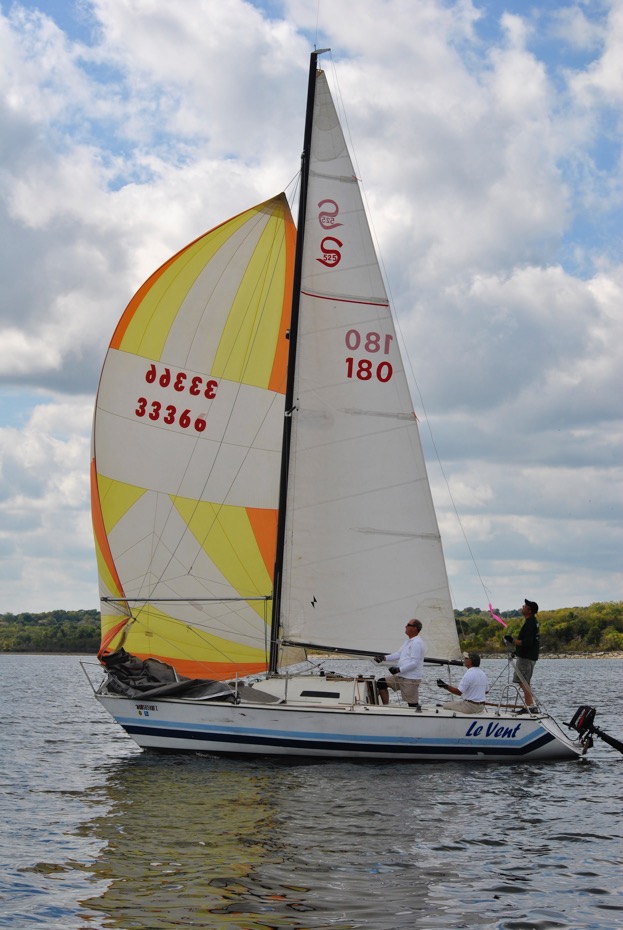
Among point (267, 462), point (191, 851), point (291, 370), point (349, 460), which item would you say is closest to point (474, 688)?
point (349, 460)

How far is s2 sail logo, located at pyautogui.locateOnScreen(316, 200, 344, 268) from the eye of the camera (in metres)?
20.5

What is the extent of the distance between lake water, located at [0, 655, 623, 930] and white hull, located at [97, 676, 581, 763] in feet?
1.04

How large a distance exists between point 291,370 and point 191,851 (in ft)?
34.7

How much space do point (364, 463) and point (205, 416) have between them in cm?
325

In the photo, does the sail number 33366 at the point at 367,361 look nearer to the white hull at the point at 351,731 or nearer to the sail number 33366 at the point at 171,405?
the sail number 33366 at the point at 171,405

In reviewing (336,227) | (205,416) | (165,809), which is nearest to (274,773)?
(165,809)

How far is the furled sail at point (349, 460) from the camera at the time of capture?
19969mm


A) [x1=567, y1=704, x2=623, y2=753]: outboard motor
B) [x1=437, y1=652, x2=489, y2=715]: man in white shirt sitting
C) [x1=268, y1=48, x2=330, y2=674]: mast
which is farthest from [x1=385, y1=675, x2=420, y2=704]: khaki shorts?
[x1=567, y1=704, x2=623, y2=753]: outboard motor

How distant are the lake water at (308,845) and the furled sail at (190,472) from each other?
268 cm

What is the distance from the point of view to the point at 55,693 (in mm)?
50812

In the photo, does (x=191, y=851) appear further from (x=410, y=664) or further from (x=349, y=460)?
(x=349, y=460)

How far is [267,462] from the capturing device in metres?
20.9

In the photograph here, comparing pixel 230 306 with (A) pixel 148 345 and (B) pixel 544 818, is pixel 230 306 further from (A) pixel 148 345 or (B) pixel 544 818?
(B) pixel 544 818

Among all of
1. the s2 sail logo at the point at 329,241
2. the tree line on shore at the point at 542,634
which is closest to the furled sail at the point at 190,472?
the s2 sail logo at the point at 329,241
